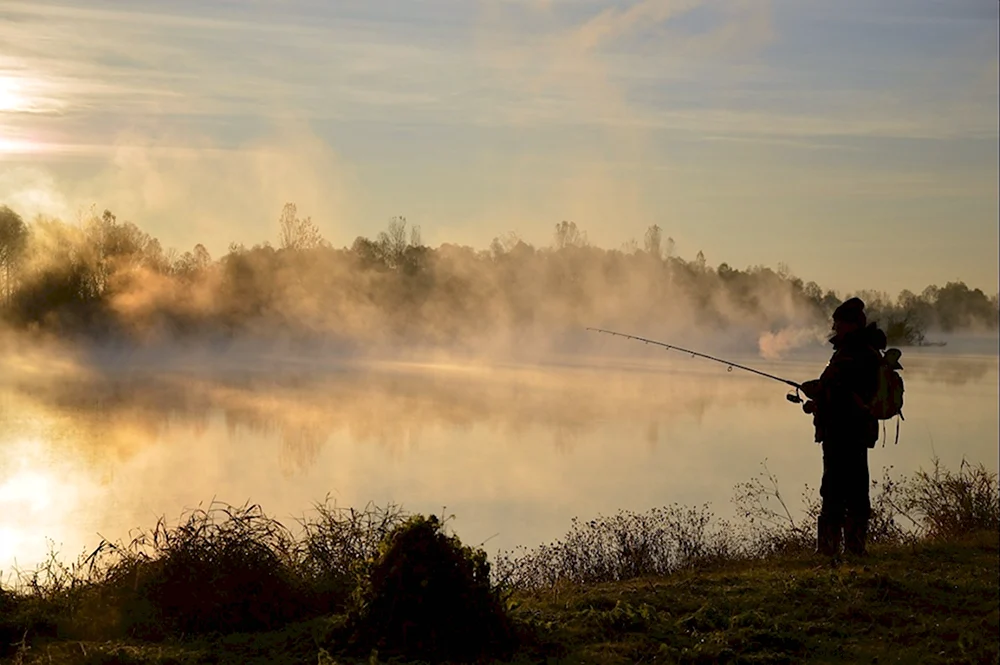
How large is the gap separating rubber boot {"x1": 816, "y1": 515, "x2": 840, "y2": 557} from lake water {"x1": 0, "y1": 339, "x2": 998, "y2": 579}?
2733mm

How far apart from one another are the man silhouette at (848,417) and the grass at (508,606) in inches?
14.4

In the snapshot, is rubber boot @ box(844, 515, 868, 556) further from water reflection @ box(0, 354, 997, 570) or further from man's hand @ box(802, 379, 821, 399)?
water reflection @ box(0, 354, 997, 570)

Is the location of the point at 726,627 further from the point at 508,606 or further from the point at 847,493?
the point at 847,493

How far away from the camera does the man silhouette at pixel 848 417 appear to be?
8461 mm

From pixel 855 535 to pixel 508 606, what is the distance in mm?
3516

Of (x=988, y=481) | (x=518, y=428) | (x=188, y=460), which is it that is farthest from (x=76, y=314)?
(x=988, y=481)

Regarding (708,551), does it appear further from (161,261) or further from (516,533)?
(161,261)

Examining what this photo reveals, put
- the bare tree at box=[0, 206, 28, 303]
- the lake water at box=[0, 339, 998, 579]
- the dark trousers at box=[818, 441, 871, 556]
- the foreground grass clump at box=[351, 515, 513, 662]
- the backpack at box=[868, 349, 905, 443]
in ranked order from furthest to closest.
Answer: the bare tree at box=[0, 206, 28, 303], the lake water at box=[0, 339, 998, 579], the dark trousers at box=[818, 441, 871, 556], the backpack at box=[868, 349, 905, 443], the foreground grass clump at box=[351, 515, 513, 662]

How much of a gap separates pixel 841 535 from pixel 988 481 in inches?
121

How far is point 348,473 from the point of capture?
2575 centimetres

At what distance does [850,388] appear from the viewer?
27.8 ft

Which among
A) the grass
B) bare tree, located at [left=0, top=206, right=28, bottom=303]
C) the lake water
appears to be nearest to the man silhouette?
the grass

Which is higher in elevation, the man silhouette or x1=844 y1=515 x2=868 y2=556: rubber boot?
the man silhouette

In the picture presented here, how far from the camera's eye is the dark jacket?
8.45 m
